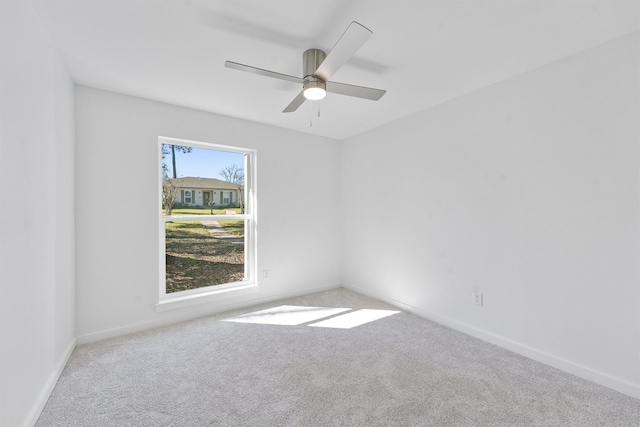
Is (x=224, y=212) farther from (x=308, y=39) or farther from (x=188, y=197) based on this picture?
(x=308, y=39)

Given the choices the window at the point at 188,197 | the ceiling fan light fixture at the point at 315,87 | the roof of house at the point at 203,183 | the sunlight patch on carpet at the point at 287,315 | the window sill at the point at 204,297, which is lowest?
the sunlight patch on carpet at the point at 287,315

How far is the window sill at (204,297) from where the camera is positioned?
9.58 ft

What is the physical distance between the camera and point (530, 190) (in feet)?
7.50

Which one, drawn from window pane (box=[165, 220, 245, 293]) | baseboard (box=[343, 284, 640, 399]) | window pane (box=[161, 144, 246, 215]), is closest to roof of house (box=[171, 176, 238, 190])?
window pane (box=[161, 144, 246, 215])

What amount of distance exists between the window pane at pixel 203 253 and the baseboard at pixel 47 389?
0.99m

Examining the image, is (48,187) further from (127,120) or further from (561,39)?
(561,39)

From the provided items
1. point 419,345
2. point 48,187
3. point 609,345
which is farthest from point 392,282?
point 48,187

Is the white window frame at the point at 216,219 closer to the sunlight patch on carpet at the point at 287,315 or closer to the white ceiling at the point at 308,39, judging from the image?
the sunlight patch on carpet at the point at 287,315

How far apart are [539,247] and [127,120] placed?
379 cm

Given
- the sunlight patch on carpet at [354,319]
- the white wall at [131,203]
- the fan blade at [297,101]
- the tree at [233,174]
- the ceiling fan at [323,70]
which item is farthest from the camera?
the tree at [233,174]

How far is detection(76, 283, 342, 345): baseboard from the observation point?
2568mm

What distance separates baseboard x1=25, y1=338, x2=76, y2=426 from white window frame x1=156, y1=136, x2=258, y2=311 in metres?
0.77

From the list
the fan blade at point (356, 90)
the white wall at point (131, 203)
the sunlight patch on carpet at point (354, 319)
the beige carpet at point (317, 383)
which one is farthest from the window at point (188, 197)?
the fan blade at point (356, 90)

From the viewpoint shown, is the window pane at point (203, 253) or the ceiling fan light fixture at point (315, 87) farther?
the window pane at point (203, 253)
